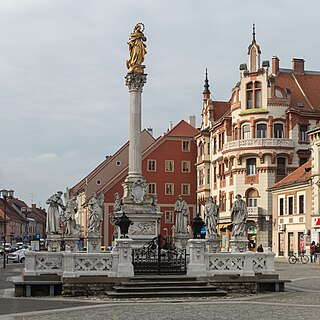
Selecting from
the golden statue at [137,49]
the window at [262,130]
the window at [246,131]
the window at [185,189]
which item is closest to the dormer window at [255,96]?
the window at [262,130]

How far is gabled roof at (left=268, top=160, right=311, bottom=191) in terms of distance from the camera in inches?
2231

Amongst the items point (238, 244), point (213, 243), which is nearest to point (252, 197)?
point (213, 243)

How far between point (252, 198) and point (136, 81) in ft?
112

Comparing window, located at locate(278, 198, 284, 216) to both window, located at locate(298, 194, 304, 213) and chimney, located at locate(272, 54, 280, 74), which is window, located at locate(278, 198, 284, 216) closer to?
window, located at locate(298, 194, 304, 213)

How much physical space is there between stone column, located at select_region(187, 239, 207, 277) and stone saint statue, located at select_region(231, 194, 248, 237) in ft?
11.6

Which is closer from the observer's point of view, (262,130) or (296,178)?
(296,178)

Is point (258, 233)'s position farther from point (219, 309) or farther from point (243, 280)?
point (219, 309)

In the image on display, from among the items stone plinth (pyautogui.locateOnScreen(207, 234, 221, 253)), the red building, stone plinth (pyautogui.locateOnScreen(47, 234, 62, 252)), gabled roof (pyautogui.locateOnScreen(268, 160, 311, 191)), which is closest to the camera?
stone plinth (pyautogui.locateOnScreen(47, 234, 62, 252))

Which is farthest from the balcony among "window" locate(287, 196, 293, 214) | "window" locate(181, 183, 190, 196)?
"window" locate(181, 183, 190, 196)

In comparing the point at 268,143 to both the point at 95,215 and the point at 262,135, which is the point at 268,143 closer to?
the point at 262,135

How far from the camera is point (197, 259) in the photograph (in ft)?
76.3

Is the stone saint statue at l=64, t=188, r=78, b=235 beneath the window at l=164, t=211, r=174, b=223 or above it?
beneath

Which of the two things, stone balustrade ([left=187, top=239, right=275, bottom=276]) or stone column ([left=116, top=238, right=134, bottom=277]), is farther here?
stone balustrade ([left=187, top=239, right=275, bottom=276])

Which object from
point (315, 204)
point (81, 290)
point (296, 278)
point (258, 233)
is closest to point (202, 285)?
point (81, 290)
